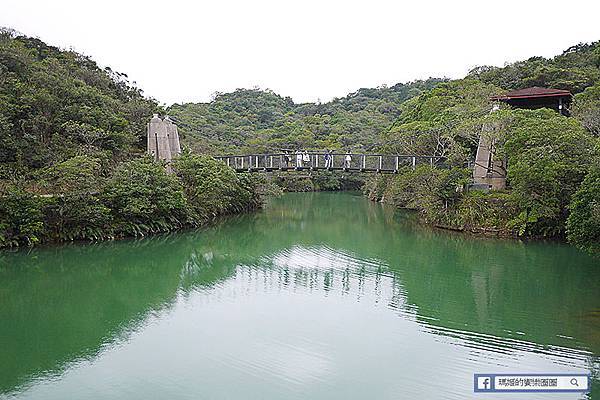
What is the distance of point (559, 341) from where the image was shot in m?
8.18

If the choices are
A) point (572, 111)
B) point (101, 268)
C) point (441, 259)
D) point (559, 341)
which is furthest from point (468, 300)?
point (572, 111)

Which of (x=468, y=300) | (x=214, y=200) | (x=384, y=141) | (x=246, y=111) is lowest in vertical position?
(x=468, y=300)

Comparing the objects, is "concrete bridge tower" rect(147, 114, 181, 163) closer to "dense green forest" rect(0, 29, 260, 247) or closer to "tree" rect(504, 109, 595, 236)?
"dense green forest" rect(0, 29, 260, 247)

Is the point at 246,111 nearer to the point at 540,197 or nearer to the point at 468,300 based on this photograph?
the point at 540,197

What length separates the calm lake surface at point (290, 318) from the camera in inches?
271

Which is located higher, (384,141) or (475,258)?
(384,141)

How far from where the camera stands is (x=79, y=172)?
1505cm

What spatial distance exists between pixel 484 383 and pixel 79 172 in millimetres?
11993

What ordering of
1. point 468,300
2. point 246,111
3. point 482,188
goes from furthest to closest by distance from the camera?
point 246,111 → point 482,188 → point 468,300

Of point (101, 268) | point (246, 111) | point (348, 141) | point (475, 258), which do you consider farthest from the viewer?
point (246, 111)

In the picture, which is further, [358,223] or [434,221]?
[358,223]

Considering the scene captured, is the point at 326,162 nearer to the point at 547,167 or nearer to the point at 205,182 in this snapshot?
the point at 205,182

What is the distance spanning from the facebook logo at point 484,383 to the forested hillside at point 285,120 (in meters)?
21.8

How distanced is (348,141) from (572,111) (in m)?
18.7
